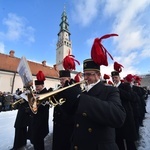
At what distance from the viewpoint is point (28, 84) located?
2139mm

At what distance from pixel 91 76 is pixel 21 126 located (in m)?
3.36

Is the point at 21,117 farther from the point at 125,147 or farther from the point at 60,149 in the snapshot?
the point at 125,147

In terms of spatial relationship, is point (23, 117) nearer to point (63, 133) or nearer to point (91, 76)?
point (63, 133)

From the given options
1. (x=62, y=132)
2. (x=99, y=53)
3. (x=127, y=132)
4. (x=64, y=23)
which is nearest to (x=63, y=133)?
(x=62, y=132)

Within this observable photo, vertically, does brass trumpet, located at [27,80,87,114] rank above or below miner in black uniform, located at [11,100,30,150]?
above

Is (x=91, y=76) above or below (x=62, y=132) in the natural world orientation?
above

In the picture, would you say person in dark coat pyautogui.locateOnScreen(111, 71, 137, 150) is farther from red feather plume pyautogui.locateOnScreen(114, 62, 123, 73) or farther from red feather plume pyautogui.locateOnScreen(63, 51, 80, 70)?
red feather plume pyautogui.locateOnScreen(63, 51, 80, 70)

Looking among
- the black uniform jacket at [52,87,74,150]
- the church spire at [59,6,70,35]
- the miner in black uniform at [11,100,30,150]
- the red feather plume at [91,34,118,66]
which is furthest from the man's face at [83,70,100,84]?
the church spire at [59,6,70,35]

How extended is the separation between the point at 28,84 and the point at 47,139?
14.5 feet

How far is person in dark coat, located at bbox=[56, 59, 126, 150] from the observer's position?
1.71m

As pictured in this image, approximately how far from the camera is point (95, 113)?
1.69m

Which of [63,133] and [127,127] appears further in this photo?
[127,127]

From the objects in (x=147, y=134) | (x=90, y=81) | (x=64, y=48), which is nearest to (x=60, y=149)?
(x=90, y=81)

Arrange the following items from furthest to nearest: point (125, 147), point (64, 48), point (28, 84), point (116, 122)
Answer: point (64, 48) → point (125, 147) → point (28, 84) → point (116, 122)
